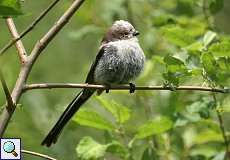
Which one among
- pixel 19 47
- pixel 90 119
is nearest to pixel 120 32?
pixel 90 119

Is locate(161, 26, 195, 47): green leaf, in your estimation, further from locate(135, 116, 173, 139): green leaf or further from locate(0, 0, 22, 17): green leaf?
locate(0, 0, 22, 17): green leaf

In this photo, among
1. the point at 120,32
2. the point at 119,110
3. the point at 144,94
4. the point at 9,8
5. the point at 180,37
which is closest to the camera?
the point at 9,8

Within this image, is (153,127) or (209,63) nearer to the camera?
(209,63)

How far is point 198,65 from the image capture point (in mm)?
2994

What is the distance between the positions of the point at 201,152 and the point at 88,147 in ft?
2.85

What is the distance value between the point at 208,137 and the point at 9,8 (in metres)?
2.37

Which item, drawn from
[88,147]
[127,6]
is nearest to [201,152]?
[88,147]

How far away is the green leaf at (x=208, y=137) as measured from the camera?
3914mm

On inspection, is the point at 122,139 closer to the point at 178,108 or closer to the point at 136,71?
the point at 178,108

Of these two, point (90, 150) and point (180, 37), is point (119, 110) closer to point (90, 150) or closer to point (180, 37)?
point (90, 150)

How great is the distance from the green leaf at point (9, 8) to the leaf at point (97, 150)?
56.8 inches

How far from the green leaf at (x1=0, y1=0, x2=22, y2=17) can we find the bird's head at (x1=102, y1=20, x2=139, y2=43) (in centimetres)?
251

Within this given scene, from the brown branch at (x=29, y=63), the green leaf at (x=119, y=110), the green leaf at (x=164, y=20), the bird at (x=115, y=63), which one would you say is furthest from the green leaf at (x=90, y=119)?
the brown branch at (x=29, y=63)

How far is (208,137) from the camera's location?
4.02 metres
